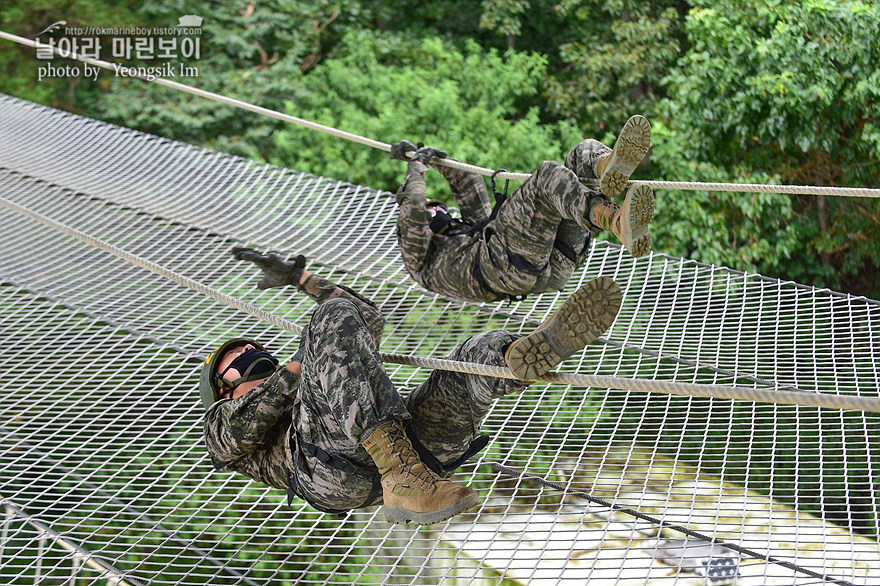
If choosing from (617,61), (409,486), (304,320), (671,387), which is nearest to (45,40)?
(304,320)

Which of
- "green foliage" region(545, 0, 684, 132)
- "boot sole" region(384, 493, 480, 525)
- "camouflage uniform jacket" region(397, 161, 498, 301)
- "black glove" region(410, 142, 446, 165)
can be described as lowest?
"green foliage" region(545, 0, 684, 132)

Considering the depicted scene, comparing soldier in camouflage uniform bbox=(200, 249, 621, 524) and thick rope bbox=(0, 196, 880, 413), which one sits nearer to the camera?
thick rope bbox=(0, 196, 880, 413)

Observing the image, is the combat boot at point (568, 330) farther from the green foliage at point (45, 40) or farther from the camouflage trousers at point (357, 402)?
the green foliage at point (45, 40)

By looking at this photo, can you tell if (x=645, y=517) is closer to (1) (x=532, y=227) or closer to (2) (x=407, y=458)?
(1) (x=532, y=227)

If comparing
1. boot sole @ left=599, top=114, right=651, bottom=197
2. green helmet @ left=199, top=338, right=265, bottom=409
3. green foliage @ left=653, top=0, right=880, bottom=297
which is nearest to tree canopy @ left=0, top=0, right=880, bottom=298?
green foliage @ left=653, top=0, right=880, bottom=297

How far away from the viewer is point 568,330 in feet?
3.93

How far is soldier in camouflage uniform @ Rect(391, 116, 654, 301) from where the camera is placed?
178 centimetres

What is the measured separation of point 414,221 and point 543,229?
368mm

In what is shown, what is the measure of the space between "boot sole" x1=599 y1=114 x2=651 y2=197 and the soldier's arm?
1.96 ft

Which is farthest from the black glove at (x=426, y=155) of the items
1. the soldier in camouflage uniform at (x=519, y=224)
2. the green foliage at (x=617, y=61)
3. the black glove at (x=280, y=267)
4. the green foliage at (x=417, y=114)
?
the green foliage at (x=617, y=61)

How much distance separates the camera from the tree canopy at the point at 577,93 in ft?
14.0

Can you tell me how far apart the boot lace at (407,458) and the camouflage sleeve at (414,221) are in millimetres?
957

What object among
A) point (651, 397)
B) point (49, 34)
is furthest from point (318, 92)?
point (651, 397)

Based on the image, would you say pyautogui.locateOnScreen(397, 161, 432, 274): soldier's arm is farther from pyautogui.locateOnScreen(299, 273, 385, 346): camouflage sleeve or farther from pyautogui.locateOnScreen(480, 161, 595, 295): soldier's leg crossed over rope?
pyautogui.locateOnScreen(299, 273, 385, 346): camouflage sleeve
